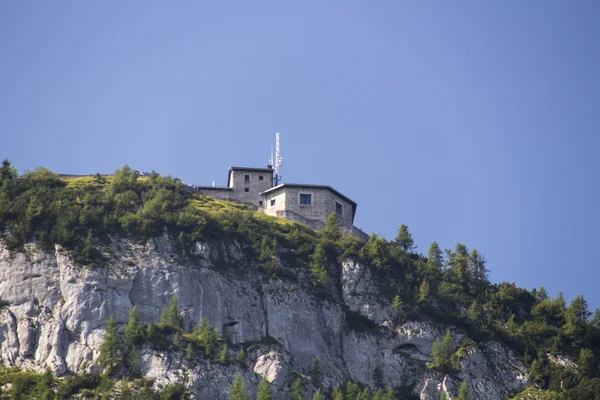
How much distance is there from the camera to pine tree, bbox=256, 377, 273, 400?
99250mm

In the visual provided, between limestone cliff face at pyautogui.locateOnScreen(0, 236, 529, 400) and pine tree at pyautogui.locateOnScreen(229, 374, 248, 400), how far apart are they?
111 centimetres

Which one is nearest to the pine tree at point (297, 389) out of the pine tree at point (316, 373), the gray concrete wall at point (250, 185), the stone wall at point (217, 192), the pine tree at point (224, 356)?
the pine tree at point (316, 373)

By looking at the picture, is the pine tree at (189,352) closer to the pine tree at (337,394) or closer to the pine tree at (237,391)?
the pine tree at (237,391)

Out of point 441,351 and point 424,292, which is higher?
point 424,292

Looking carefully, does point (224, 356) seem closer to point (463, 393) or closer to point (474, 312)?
point (463, 393)

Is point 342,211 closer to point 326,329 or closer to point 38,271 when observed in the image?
point 326,329

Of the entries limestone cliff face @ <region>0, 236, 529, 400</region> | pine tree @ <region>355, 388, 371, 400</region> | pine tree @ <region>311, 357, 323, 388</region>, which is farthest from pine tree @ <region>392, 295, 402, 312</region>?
pine tree @ <region>355, 388, 371, 400</region>

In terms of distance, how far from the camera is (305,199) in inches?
5394

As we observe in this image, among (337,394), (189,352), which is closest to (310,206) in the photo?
(337,394)

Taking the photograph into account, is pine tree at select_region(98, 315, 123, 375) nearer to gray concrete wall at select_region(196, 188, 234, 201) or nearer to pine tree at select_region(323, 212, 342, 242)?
pine tree at select_region(323, 212, 342, 242)

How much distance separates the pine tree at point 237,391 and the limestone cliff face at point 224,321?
1107 mm

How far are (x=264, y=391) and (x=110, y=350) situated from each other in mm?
12499

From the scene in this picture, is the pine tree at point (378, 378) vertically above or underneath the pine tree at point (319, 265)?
underneath

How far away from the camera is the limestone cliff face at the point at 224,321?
103438mm
